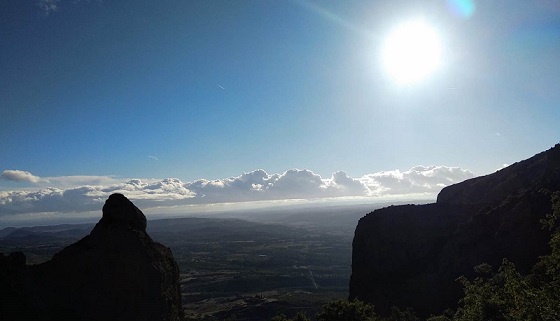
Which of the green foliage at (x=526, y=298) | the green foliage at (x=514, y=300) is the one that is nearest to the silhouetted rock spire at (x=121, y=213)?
the green foliage at (x=514, y=300)

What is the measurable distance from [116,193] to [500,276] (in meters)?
45.1

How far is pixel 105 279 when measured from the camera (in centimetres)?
3953

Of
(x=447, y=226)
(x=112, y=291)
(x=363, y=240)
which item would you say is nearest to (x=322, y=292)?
(x=363, y=240)

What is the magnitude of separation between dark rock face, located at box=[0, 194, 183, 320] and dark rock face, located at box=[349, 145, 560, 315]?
34.9 metres

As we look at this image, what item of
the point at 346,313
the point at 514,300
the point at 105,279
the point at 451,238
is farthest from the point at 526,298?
the point at 451,238

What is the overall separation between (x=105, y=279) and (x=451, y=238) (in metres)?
49.9

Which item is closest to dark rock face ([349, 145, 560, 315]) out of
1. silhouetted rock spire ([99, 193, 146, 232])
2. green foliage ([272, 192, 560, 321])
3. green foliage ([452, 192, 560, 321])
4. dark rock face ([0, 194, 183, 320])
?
green foliage ([272, 192, 560, 321])

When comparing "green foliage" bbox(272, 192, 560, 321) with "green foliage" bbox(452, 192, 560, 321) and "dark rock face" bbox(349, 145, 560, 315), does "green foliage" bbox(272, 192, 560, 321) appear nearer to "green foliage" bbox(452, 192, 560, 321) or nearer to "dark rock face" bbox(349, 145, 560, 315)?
"green foliage" bbox(452, 192, 560, 321)

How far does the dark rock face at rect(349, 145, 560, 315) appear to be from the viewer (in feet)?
168

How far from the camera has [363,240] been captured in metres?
71.6

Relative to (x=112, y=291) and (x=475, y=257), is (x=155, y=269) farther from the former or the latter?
(x=475, y=257)

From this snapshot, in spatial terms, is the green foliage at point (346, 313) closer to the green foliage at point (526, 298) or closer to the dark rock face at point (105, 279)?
the green foliage at point (526, 298)

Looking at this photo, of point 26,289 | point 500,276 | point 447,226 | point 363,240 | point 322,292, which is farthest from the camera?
point 322,292

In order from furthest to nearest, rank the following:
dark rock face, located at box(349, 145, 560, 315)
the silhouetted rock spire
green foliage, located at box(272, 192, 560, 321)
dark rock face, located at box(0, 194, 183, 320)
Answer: dark rock face, located at box(349, 145, 560, 315) → the silhouetted rock spire → dark rock face, located at box(0, 194, 183, 320) → green foliage, located at box(272, 192, 560, 321)
